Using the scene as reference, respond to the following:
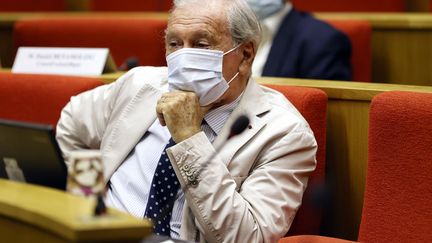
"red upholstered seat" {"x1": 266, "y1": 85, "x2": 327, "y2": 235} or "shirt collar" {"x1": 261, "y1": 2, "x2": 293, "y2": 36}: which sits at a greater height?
"red upholstered seat" {"x1": 266, "y1": 85, "x2": 327, "y2": 235}

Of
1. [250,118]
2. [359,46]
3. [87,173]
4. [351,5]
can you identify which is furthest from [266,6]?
[87,173]

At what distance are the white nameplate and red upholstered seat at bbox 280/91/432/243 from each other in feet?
3.26

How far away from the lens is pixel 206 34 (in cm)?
198

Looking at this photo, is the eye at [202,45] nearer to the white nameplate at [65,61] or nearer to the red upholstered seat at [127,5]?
the white nameplate at [65,61]

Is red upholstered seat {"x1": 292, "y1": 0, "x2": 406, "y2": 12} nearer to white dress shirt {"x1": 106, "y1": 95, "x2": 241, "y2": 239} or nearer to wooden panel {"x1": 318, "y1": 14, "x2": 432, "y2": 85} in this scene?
wooden panel {"x1": 318, "y1": 14, "x2": 432, "y2": 85}

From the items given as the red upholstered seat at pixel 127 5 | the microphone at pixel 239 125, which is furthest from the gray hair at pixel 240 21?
the red upholstered seat at pixel 127 5

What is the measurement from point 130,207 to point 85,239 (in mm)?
864

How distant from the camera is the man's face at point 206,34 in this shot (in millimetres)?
1976

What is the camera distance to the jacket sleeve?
1772 millimetres

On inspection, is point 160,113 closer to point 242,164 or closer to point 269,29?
point 242,164

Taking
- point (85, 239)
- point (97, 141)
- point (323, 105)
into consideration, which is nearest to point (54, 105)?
point (97, 141)

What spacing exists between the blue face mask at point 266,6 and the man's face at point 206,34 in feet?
4.21

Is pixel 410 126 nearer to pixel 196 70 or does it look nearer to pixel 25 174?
pixel 196 70

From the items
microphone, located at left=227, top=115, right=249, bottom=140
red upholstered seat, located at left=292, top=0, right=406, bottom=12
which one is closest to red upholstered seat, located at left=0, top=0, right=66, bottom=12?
red upholstered seat, located at left=292, top=0, right=406, bottom=12
